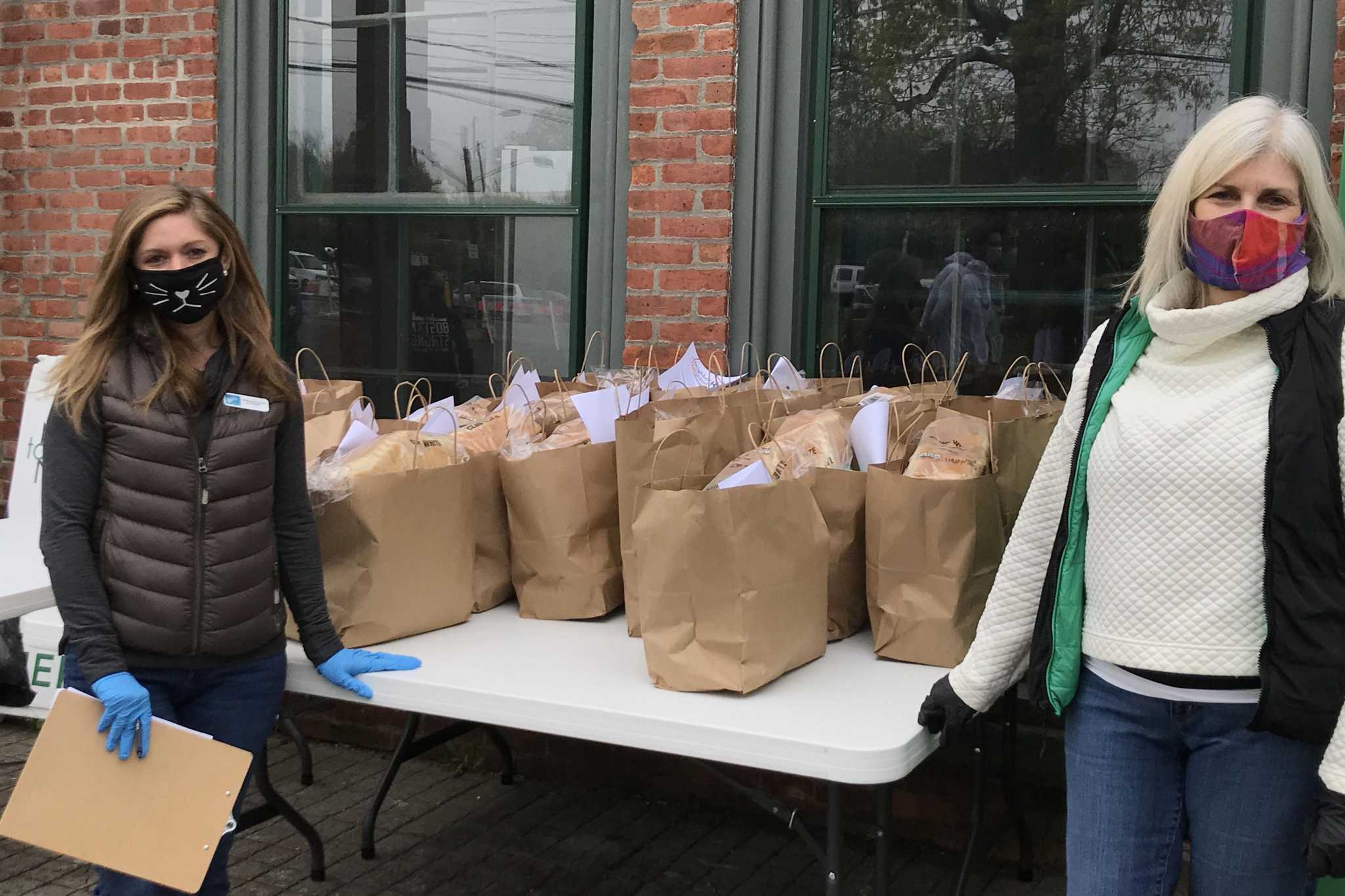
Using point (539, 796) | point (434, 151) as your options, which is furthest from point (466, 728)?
point (434, 151)

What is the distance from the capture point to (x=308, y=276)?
4.81 m

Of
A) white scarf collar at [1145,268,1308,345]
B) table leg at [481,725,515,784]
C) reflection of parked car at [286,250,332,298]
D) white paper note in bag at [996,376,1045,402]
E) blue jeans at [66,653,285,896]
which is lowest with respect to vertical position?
table leg at [481,725,515,784]

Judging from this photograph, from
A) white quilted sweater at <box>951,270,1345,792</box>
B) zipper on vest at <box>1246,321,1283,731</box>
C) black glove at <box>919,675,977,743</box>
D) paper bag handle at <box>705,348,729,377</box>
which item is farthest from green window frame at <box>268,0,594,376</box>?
zipper on vest at <box>1246,321,1283,731</box>

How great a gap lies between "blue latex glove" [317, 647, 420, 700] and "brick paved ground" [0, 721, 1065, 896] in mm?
1259

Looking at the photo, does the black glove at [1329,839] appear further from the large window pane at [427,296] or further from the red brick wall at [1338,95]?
the large window pane at [427,296]

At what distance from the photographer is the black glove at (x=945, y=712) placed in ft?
7.14

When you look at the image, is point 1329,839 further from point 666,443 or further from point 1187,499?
point 666,443

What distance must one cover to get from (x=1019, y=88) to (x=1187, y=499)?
211 cm

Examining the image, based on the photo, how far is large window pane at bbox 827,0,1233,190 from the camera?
139 inches

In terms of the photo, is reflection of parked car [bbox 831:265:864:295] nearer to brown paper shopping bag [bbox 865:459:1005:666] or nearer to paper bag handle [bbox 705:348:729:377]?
paper bag handle [bbox 705:348:729:377]

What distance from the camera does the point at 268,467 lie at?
2.51m

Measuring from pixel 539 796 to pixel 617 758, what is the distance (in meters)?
0.29

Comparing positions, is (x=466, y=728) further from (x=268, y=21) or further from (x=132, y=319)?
(x=268, y=21)

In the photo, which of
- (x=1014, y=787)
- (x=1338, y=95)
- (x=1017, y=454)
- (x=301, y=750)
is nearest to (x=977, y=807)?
(x=1014, y=787)
